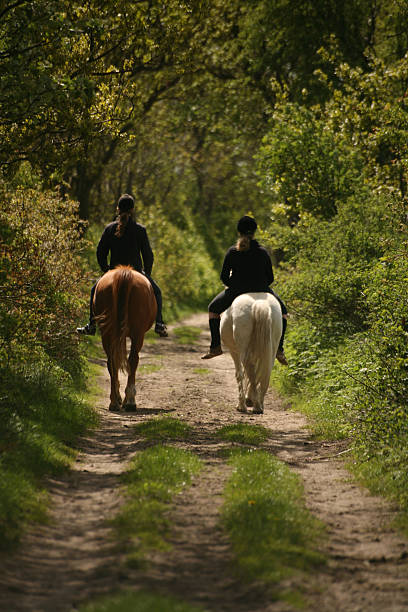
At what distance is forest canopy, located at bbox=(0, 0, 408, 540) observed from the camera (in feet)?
28.1

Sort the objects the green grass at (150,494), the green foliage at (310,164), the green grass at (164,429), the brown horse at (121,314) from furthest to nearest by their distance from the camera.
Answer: the green foliage at (310,164), the brown horse at (121,314), the green grass at (164,429), the green grass at (150,494)

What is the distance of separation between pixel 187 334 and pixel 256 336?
14.1 metres

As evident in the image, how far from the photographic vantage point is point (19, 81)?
8.16m

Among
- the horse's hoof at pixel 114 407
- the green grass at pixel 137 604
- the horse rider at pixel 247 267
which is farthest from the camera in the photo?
the horse rider at pixel 247 267

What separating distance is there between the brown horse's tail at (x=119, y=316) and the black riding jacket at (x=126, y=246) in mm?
851

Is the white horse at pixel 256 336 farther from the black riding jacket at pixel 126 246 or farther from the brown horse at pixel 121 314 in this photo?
the black riding jacket at pixel 126 246

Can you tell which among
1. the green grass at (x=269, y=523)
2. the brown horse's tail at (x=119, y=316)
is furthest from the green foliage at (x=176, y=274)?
the green grass at (x=269, y=523)

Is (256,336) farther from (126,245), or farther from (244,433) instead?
(126,245)

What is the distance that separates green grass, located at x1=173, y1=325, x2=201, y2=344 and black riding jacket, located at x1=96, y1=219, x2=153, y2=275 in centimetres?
1111

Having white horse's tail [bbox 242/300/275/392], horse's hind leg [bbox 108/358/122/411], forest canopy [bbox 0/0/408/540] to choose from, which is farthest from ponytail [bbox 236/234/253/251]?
horse's hind leg [bbox 108/358/122/411]

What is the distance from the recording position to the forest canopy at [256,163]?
8.57m

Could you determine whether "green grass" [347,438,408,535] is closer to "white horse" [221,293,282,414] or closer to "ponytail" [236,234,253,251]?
"white horse" [221,293,282,414]

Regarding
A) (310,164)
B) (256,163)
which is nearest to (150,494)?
(310,164)

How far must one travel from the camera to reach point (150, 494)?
6379 mm
